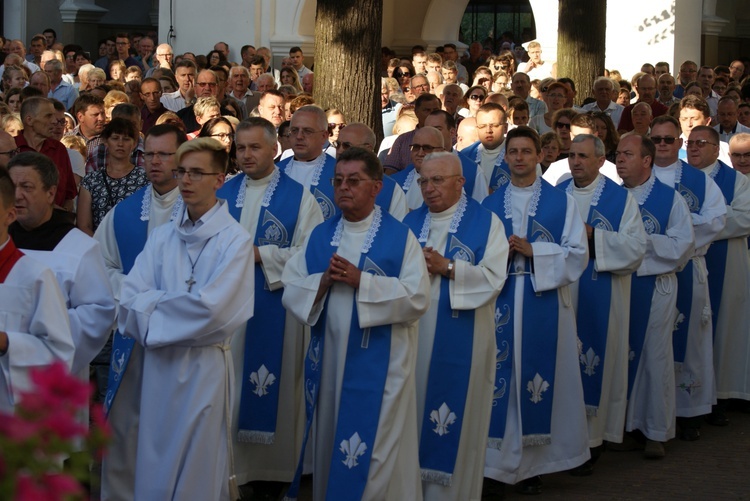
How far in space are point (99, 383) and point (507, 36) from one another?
81.4 feet

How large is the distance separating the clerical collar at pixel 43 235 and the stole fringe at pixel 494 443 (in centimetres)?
294

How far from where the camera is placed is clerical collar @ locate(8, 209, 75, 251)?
5.27 m

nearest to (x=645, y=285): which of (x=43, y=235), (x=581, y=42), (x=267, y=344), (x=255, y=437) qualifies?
(x=267, y=344)

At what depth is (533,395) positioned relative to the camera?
7.25 meters

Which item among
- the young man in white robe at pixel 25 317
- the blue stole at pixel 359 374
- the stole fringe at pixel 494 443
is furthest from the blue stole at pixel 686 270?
the young man in white robe at pixel 25 317

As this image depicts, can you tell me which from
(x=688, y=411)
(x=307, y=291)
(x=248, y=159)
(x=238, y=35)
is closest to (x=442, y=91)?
(x=688, y=411)

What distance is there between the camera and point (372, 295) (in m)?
5.78

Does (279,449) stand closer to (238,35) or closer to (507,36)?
(238,35)

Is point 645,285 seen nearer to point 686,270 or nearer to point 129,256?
point 686,270

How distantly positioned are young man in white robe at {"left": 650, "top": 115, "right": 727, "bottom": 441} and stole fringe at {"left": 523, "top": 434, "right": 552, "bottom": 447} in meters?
1.90

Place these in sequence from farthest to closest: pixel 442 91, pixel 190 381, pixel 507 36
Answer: pixel 507 36, pixel 442 91, pixel 190 381

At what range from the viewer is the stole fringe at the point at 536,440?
284 inches

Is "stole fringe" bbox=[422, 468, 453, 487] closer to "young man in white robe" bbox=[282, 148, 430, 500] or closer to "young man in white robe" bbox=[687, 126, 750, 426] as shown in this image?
"young man in white robe" bbox=[282, 148, 430, 500]

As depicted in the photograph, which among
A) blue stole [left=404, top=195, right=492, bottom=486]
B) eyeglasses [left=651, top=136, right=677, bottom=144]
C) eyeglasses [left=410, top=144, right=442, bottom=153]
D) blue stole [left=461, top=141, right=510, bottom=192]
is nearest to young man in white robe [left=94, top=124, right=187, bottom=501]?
blue stole [left=404, top=195, right=492, bottom=486]
